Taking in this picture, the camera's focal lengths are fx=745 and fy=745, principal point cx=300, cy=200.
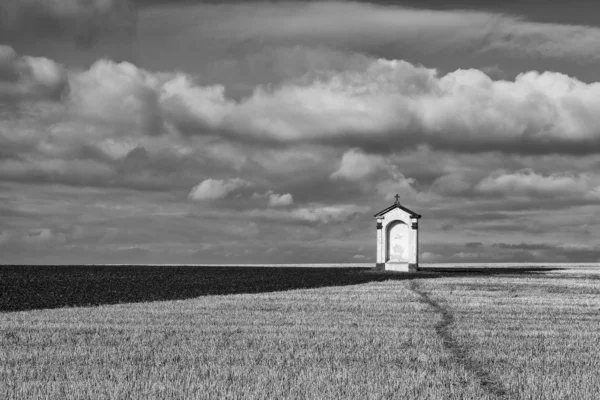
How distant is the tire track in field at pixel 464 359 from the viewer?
11.0m

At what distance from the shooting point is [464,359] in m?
13.5

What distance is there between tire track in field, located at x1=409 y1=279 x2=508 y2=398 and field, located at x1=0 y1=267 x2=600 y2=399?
1.1 inches

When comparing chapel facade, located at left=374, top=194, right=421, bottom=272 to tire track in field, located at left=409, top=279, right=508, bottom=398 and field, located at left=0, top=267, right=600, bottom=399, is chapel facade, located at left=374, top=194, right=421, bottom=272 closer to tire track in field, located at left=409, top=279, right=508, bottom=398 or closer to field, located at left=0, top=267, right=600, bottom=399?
field, located at left=0, top=267, right=600, bottom=399

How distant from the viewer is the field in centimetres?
1073

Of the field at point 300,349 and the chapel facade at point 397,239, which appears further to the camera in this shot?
the chapel facade at point 397,239

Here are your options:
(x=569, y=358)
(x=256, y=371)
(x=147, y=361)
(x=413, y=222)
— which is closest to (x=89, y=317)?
(x=147, y=361)

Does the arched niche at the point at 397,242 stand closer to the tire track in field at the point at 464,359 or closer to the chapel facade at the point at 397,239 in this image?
the chapel facade at the point at 397,239

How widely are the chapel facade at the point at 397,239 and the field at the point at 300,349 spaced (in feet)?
105

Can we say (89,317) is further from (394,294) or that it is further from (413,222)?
(413,222)

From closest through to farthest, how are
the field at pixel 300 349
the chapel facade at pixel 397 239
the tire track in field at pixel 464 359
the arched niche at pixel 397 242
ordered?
the field at pixel 300 349 < the tire track in field at pixel 464 359 < the chapel facade at pixel 397 239 < the arched niche at pixel 397 242

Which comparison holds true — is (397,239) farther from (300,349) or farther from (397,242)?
(300,349)

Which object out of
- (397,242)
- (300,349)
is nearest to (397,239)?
(397,242)

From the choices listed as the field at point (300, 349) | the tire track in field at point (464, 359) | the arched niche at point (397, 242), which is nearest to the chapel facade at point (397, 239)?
the arched niche at point (397, 242)

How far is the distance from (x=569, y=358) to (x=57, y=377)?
29.3 ft
